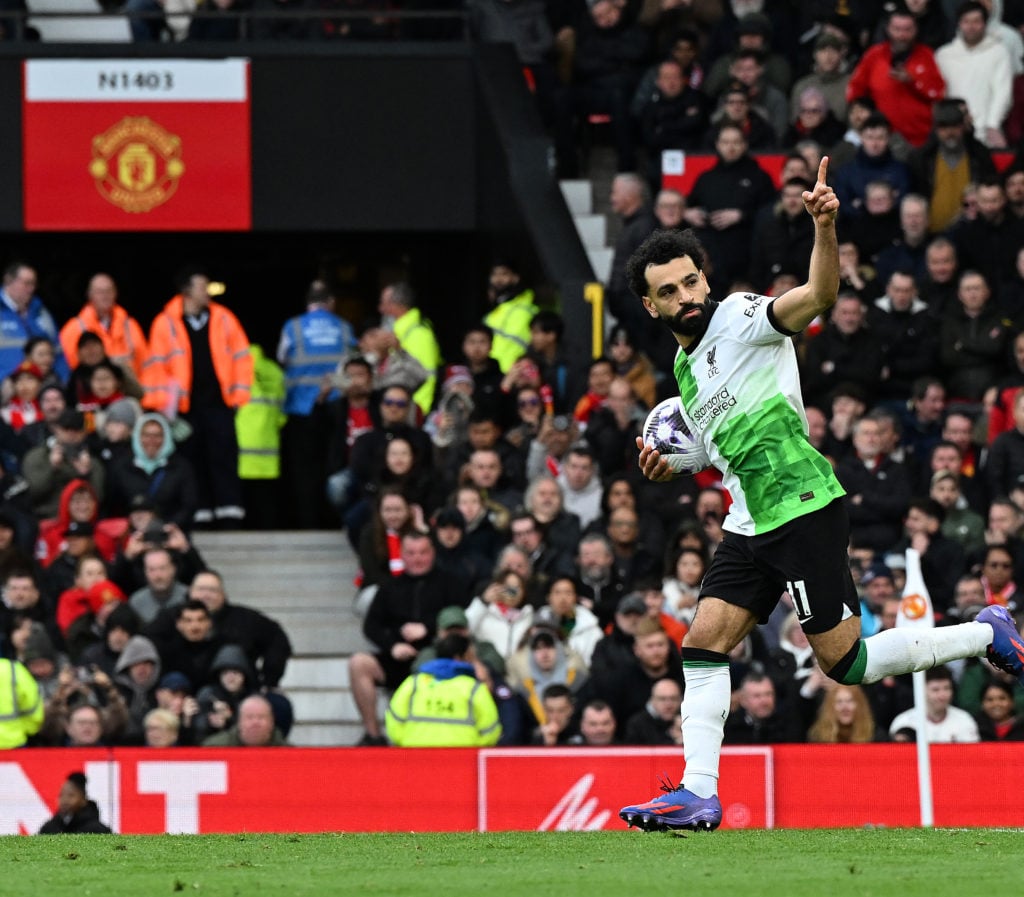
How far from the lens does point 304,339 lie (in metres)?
17.9

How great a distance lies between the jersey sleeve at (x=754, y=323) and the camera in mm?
8094

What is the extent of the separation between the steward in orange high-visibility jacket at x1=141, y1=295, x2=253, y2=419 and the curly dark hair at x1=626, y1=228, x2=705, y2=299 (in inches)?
370

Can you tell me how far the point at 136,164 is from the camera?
64.8 ft

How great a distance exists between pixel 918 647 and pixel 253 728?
5814 mm

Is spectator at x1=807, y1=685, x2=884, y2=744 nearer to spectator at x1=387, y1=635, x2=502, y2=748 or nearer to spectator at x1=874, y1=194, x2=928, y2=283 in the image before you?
spectator at x1=387, y1=635, x2=502, y2=748

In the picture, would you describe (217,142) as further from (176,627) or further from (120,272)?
(176,627)

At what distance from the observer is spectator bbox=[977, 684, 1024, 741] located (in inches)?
530

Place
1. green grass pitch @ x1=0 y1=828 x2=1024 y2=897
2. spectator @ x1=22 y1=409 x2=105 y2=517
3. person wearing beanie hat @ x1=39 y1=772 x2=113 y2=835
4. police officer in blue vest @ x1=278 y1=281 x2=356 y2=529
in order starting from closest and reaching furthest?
green grass pitch @ x1=0 y1=828 x2=1024 y2=897 → person wearing beanie hat @ x1=39 y1=772 x2=113 y2=835 → spectator @ x1=22 y1=409 x2=105 y2=517 → police officer in blue vest @ x1=278 y1=281 x2=356 y2=529

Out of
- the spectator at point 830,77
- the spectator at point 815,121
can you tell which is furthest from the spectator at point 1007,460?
the spectator at point 830,77

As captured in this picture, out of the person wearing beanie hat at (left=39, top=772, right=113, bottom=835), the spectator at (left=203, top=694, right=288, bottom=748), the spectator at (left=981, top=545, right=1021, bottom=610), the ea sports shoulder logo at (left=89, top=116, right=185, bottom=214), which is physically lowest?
the person wearing beanie hat at (left=39, top=772, right=113, bottom=835)

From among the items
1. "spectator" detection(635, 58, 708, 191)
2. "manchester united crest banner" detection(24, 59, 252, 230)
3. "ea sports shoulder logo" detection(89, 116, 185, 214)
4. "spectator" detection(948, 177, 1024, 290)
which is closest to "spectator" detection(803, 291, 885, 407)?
"spectator" detection(948, 177, 1024, 290)

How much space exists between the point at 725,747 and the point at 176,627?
361cm

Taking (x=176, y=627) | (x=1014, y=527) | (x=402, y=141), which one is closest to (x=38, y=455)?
(x=176, y=627)

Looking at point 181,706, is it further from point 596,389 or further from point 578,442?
point 596,389
